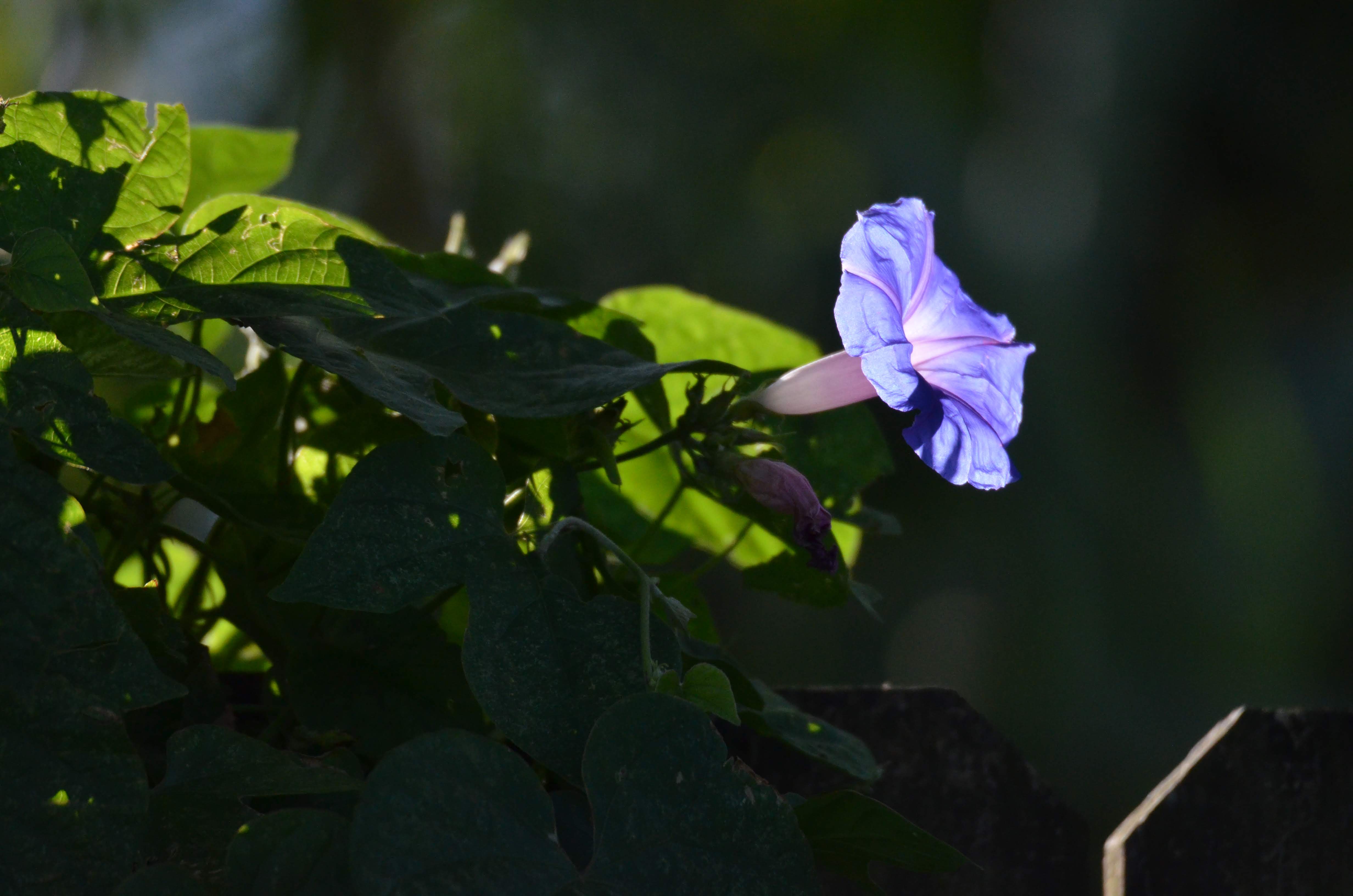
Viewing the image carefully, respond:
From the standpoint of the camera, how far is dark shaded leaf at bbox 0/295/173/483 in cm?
40

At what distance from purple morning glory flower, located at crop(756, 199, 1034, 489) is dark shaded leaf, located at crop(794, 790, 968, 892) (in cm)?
17

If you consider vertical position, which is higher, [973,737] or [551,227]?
[973,737]

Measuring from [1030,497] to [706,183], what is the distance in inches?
101

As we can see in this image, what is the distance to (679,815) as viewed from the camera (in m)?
0.41

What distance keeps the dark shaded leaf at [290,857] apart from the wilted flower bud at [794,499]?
28cm

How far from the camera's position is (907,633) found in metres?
6.22

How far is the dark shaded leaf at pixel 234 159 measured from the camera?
29.1 inches

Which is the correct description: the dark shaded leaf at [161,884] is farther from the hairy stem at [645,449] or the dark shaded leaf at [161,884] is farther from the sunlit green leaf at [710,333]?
the sunlit green leaf at [710,333]

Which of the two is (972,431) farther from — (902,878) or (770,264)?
(770,264)

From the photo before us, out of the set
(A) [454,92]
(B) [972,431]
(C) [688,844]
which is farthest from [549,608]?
(A) [454,92]

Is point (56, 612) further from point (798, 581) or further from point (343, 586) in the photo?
point (798, 581)

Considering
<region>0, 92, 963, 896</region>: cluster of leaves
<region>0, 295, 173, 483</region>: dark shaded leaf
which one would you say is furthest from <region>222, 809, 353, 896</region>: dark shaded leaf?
<region>0, 295, 173, 483</region>: dark shaded leaf

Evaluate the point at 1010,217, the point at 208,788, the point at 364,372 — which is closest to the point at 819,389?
the point at 364,372

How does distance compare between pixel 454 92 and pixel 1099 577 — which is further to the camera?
pixel 454 92
